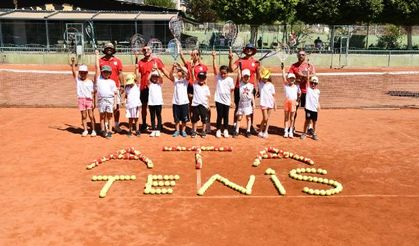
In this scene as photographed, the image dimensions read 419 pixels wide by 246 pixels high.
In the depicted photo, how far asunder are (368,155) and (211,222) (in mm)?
5616

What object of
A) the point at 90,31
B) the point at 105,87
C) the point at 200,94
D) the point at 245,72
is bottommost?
the point at 200,94

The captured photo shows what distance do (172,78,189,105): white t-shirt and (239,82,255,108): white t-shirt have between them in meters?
1.54

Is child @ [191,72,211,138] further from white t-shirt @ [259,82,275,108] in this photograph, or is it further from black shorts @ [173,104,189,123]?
white t-shirt @ [259,82,275,108]

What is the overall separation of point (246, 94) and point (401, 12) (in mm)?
30514

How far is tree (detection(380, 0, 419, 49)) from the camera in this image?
36438 mm

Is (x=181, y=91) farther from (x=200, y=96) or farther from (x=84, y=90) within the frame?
(x=84, y=90)

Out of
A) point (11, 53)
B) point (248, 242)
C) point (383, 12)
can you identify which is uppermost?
point (383, 12)

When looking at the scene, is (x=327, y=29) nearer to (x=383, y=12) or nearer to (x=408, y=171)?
(x=383, y=12)

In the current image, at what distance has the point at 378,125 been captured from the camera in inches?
565

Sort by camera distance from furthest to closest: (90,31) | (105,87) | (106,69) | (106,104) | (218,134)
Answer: (90,31) → (218,134) → (106,104) → (105,87) → (106,69)

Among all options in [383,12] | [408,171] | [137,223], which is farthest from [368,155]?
[383,12]

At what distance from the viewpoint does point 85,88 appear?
39.0ft

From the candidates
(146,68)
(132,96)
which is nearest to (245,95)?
(146,68)

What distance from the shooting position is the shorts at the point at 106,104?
11.7 m
